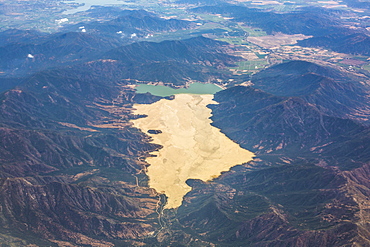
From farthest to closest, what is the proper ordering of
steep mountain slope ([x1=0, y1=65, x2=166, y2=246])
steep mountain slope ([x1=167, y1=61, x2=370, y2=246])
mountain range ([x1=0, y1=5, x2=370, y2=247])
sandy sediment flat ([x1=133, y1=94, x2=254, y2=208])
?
sandy sediment flat ([x1=133, y1=94, x2=254, y2=208]) → steep mountain slope ([x1=0, y1=65, x2=166, y2=246]) → mountain range ([x1=0, y1=5, x2=370, y2=247]) → steep mountain slope ([x1=167, y1=61, x2=370, y2=246])

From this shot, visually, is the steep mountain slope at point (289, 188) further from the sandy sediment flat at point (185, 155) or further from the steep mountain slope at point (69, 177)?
the steep mountain slope at point (69, 177)

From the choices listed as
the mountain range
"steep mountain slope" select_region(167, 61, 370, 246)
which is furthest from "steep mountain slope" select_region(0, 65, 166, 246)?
"steep mountain slope" select_region(167, 61, 370, 246)

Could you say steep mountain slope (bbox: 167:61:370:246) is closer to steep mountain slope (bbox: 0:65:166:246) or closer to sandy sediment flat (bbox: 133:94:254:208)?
sandy sediment flat (bbox: 133:94:254:208)

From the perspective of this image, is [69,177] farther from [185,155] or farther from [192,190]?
[185,155]

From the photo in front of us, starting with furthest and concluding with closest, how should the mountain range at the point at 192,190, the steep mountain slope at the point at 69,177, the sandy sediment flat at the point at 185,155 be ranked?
the sandy sediment flat at the point at 185,155 < the steep mountain slope at the point at 69,177 < the mountain range at the point at 192,190

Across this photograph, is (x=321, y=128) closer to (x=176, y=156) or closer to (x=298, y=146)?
(x=298, y=146)

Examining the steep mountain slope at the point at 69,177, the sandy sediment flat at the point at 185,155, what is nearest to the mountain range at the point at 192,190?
the steep mountain slope at the point at 69,177

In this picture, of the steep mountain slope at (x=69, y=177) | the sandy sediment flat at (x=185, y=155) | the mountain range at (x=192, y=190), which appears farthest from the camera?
the sandy sediment flat at (x=185, y=155)

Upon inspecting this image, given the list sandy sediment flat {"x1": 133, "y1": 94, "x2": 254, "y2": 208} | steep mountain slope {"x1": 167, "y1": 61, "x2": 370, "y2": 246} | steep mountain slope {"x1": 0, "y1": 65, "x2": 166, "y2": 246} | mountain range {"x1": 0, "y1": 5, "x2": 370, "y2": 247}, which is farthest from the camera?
sandy sediment flat {"x1": 133, "y1": 94, "x2": 254, "y2": 208}

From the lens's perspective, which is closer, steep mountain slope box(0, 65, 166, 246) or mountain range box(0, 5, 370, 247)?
mountain range box(0, 5, 370, 247)

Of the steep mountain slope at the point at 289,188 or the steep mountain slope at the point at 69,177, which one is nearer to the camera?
the steep mountain slope at the point at 289,188
